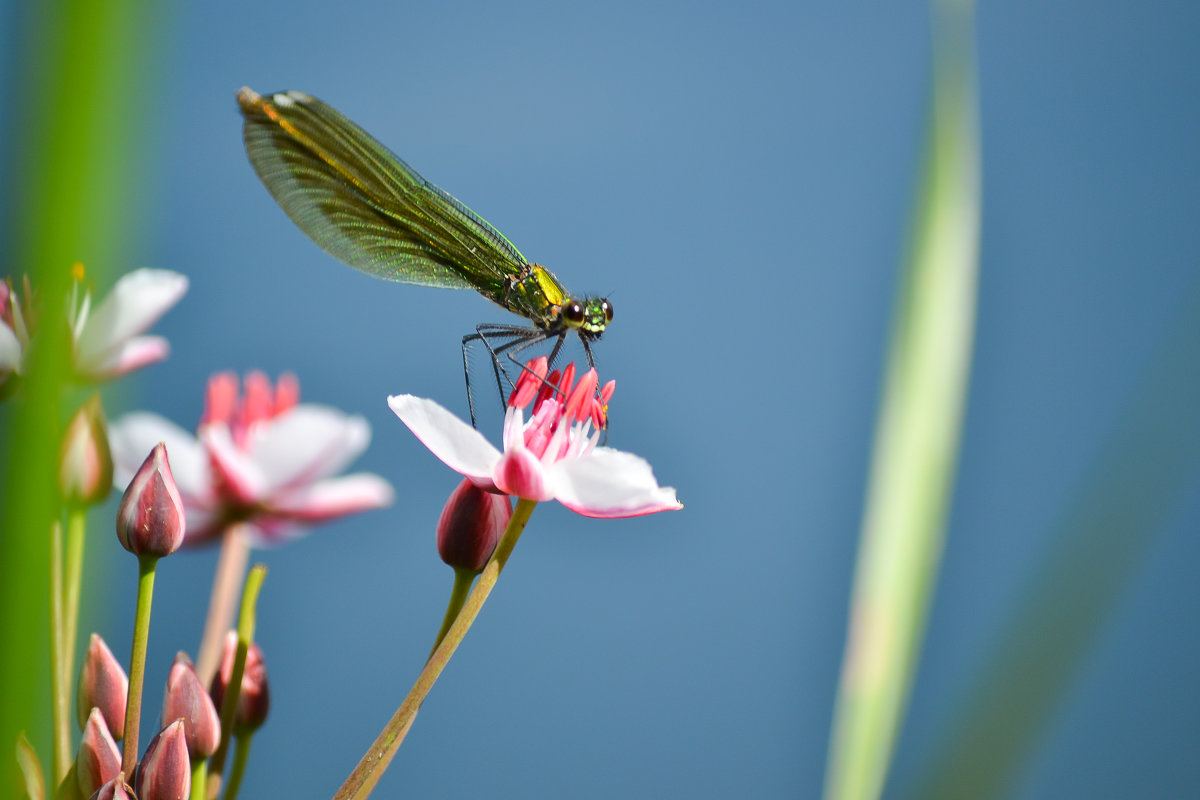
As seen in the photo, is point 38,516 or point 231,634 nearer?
point 38,516

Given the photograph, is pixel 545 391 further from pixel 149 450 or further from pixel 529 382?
pixel 149 450

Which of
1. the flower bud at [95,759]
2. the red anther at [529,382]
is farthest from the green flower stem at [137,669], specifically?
the red anther at [529,382]

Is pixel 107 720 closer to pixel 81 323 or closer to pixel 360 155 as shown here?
pixel 81 323

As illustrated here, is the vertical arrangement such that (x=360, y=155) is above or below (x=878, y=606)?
above

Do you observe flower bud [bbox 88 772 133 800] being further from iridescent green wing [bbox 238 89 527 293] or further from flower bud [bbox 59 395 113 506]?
iridescent green wing [bbox 238 89 527 293]

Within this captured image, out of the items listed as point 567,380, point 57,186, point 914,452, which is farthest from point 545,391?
point 57,186

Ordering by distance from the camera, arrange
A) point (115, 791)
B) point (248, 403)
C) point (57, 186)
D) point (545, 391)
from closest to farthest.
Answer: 1. point (57, 186)
2. point (115, 791)
3. point (545, 391)
4. point (248, 403)

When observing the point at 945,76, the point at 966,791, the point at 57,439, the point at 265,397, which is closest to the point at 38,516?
the point at 57,439
